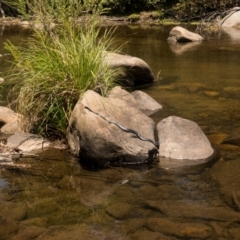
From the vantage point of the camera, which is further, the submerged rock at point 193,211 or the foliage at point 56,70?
the foliage at point 56,70

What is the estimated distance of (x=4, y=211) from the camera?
394 centimetres

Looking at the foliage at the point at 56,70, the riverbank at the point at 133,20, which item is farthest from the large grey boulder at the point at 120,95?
the riverbank at the point at 133,20

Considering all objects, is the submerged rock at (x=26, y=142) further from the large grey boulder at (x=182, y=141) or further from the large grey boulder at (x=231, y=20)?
the large grey boulder at (x=231, y=20)

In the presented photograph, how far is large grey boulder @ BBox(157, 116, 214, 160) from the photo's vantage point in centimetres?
499

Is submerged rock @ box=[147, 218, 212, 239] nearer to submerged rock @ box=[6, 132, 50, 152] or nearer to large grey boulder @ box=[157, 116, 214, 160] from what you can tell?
large grey boulder @ box=[157, 116, 214, 160]

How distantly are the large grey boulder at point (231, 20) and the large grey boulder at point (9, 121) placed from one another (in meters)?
11.9

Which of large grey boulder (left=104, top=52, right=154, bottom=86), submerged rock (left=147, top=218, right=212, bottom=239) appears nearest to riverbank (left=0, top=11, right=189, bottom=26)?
large grey boulder (left=104, top=52, right=154, bottom=86)

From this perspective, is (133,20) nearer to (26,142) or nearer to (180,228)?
(26,142)

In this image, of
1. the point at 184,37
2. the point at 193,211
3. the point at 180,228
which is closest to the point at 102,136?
the point at 193,211

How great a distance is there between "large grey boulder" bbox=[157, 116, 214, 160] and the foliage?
964 mm

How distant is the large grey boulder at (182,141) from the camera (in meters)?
4.99

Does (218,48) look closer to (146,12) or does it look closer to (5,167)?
(5,167)

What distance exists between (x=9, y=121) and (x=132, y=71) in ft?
9.17

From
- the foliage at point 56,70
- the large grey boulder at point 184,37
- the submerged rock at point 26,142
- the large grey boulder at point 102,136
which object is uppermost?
the foliage at point 56,70
